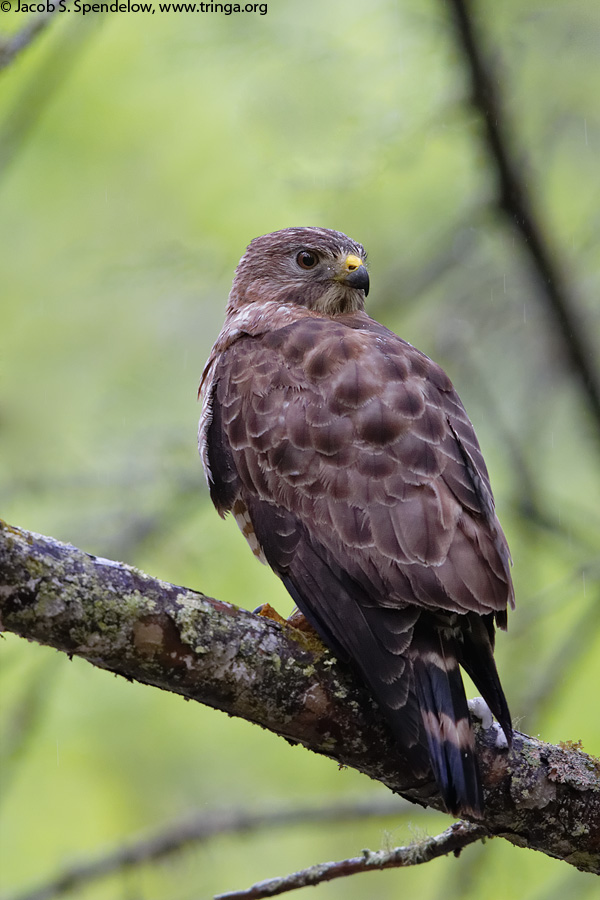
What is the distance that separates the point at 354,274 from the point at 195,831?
2.75 m

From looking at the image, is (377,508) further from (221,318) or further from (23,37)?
(221,318)

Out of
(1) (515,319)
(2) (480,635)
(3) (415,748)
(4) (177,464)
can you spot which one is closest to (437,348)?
(1) (515,319)

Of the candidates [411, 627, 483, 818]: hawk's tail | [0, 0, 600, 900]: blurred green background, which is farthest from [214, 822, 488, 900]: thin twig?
[0, 0, 600, 900]: blurred green background

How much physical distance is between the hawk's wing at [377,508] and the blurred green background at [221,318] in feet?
4.08

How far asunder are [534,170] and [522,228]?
487 mm

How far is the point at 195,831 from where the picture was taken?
4.88 meters

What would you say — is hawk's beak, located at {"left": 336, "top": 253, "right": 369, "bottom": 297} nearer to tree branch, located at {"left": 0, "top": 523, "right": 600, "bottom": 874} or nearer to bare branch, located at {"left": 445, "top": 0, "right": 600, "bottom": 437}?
bare branch, located at {"left": 445, "top": 0, "right": 600, "bottom": 437}

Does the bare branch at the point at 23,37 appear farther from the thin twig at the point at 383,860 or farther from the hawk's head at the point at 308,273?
the thin twig at the point at 383,860

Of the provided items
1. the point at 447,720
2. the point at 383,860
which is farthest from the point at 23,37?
the point at 383,860

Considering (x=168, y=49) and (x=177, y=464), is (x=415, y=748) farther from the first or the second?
(x=168, y=49)

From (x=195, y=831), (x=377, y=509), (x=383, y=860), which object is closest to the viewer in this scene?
(x=383, y=860)

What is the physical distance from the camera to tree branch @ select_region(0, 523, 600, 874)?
2.79 meters

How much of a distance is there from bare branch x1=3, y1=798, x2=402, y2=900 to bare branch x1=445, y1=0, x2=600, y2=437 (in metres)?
2.06

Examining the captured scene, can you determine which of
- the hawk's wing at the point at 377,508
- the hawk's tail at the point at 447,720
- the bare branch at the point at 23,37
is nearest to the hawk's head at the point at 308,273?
the hawk's wing at the point at 377,508
